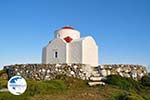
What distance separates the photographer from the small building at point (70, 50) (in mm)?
33250

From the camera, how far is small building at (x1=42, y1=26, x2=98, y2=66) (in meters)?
33.2

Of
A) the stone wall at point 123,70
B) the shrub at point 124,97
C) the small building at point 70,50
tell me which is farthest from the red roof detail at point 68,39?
the shrub at point 124,97

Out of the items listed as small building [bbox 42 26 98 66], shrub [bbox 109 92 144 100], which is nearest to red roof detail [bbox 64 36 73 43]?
small building [bbox 42 26 98 66]

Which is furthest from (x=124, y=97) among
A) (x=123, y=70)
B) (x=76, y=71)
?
(x=123, y=70)

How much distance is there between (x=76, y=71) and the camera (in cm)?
2727

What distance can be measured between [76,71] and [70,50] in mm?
6891

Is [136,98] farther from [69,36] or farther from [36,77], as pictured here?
[69,36]

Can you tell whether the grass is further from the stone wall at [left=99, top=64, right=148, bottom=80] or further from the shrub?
the stone wall at [left=99, top=64, right=148, bottom=80]

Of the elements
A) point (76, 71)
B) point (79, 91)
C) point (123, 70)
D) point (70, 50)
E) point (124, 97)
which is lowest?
point (124, 97)

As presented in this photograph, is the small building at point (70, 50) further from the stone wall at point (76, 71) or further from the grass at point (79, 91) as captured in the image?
the grass at point (79, 91)

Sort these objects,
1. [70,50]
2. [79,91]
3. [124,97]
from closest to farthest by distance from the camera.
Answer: [124,97] → [79,91] → [70,50]

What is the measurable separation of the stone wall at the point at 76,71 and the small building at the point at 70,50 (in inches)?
183

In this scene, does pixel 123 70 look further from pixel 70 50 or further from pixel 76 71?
pixel 70 50

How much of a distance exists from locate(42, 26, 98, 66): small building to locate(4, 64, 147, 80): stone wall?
464 centimetres
